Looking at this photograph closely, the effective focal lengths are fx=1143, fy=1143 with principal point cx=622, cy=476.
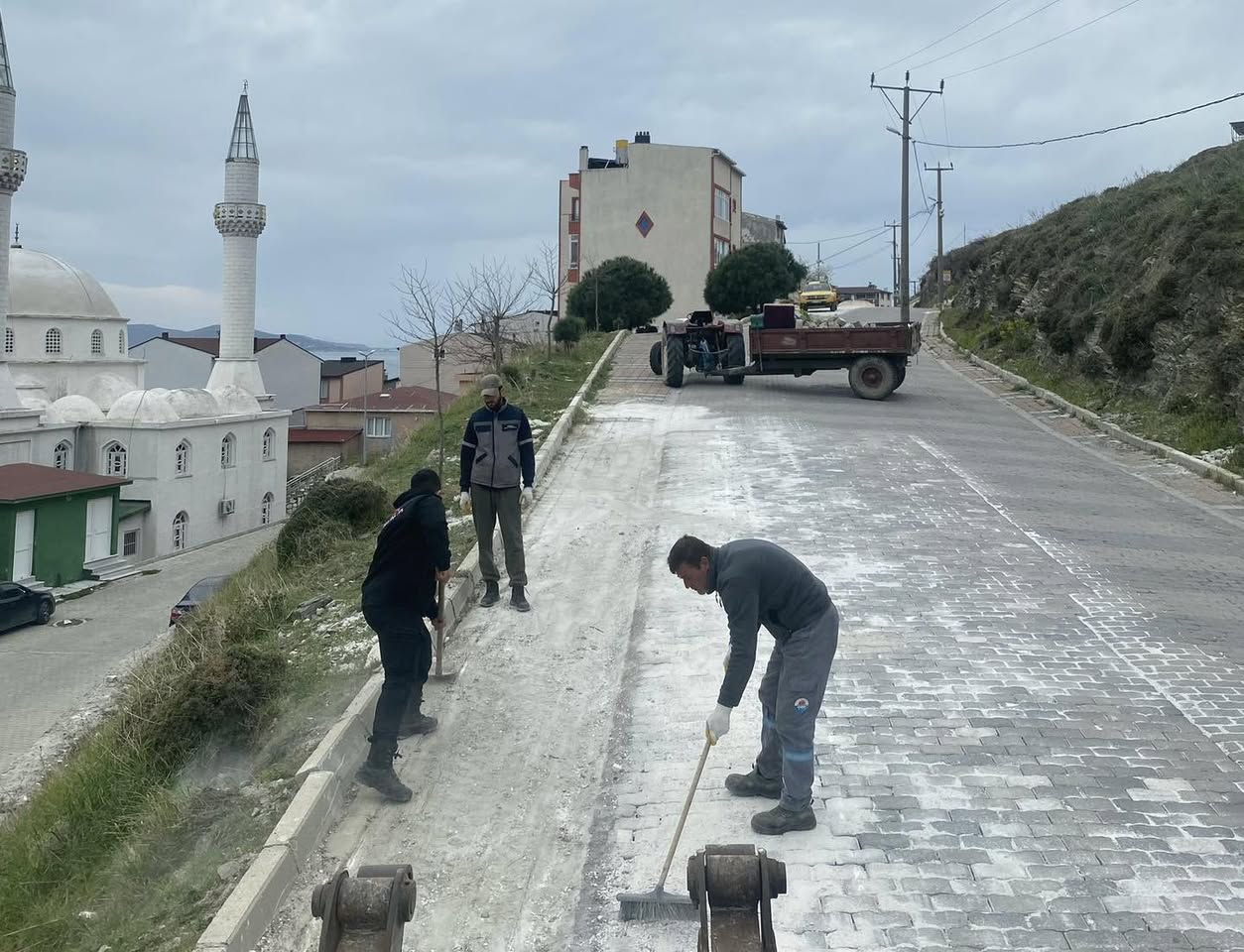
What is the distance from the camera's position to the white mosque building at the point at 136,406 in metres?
48.5

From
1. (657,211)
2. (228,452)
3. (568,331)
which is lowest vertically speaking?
(228,452)

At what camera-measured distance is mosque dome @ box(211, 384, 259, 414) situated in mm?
56516

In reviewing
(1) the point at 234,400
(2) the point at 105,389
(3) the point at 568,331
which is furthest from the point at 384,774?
(2) the point at 105,389

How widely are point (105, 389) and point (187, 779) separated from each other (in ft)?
179

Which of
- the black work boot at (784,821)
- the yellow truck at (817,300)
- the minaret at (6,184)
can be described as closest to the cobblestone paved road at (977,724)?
the black work boot at (784,821)

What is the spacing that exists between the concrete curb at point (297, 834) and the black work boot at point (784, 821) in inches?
86.6

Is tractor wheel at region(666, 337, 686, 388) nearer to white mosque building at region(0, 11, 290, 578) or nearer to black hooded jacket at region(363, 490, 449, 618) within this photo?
black hooded jacket at region(363, 490, 449, 618)

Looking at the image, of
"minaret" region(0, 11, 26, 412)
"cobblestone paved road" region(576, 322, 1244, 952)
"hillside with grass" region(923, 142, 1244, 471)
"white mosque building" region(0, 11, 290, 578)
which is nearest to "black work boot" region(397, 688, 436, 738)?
"cobblestone paved road" region(576, 322, 1244, 952)

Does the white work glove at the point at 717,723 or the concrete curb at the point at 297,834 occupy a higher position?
the white work glove at the point at 717,723

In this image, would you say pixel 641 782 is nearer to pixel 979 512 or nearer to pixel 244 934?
pixel 244 934

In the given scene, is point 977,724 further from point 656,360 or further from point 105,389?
point 105,389

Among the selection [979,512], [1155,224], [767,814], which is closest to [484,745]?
[767,814]

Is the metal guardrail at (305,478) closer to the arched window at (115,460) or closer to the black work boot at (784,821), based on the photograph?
the arched window at (115,460)

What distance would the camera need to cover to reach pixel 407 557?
631 cm
